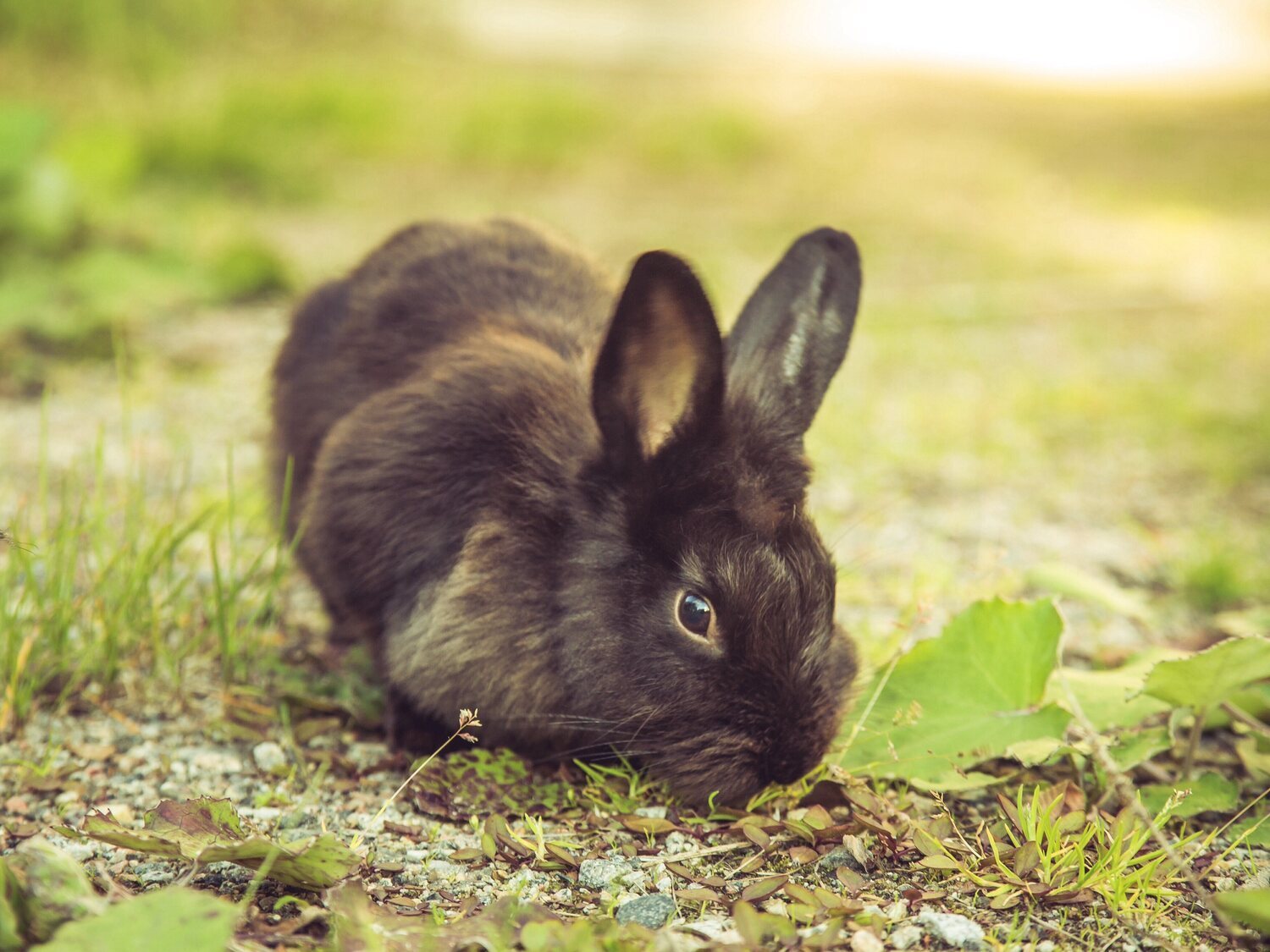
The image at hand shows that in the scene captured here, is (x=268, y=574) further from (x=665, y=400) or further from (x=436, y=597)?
Result: (x=665, y=400)

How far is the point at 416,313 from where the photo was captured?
3996 millimetres

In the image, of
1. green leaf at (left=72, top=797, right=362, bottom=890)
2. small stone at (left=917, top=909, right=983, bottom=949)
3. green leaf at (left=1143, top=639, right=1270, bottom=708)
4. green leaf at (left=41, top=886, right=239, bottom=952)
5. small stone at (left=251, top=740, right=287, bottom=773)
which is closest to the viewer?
green leaf at (left=41, top=886, right=239, bottom=952)

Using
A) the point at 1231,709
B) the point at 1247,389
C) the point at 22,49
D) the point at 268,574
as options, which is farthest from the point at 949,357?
the point at 22,49

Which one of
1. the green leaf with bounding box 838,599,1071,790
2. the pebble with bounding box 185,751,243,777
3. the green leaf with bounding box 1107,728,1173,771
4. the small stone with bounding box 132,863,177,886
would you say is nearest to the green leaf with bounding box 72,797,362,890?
the small stone with bounding box 132,863,177,886

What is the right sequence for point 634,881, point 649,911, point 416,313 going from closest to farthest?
point 649,911 < point 634,881 < point 416,313

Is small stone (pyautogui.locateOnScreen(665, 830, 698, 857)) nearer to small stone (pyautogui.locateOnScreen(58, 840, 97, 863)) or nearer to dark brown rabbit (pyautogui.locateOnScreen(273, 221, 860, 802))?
dark brown rabbit (pyautogui.locateOnScreen(273, 221, 860, 802))

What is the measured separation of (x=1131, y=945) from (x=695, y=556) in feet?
4.26

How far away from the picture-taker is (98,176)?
734 centimetres

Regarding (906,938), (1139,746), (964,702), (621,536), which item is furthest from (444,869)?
(1139,746)

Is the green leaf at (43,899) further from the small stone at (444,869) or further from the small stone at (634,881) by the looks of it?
the small stone at (634,881)

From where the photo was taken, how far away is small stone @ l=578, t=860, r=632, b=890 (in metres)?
2.75

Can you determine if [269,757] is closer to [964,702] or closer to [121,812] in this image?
[121,812]

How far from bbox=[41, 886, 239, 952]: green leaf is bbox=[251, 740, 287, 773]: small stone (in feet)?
3.43

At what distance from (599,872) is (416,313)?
2007 mm
